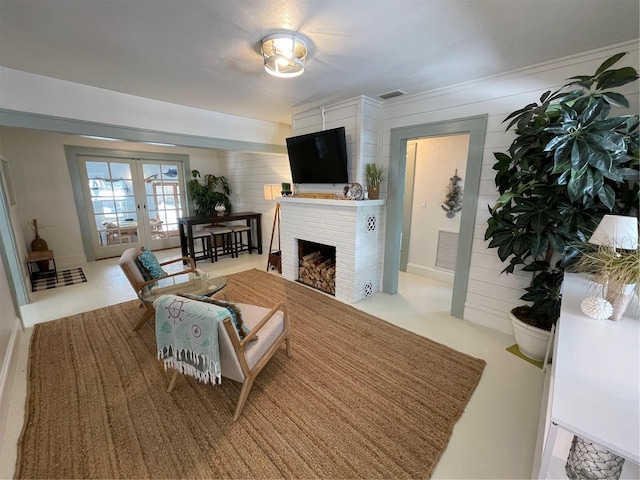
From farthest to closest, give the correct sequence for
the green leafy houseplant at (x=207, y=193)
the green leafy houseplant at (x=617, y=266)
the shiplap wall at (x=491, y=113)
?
the green leafy houseplant at (x=207, y=193), the shiplap wall at (x=491, y=113), the green leafy houseplant at (x=617, y=266)

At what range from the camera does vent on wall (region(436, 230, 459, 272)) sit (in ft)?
12.9

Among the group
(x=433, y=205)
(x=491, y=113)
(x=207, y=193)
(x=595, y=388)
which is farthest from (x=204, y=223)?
(x=595, y=388)

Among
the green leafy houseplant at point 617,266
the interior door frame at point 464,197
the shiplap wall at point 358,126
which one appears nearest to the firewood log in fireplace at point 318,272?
the interior door frame at point 464,197

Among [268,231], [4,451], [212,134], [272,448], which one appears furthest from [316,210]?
[4,451]

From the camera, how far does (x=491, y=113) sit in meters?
2.43

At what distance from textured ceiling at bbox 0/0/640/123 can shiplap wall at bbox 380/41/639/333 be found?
105mm

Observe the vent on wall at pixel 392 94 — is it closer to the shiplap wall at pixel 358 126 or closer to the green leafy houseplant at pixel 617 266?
the shiplap wall at pixel 358 126

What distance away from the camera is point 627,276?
1321mm

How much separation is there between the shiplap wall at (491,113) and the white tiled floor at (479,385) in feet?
1.10

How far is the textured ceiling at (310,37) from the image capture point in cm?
148

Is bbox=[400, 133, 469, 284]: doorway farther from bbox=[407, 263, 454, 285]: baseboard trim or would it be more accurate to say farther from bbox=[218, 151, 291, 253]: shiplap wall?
bbox=[218, 151, 291, 253]: shiplap wall

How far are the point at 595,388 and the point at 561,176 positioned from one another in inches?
49.1

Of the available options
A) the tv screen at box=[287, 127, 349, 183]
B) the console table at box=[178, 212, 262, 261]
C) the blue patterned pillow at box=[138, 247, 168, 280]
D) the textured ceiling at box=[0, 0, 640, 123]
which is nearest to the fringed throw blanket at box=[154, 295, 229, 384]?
the blue patterned pillow at box=[138, 247, 168, 280]

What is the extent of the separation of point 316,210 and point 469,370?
237 cm
